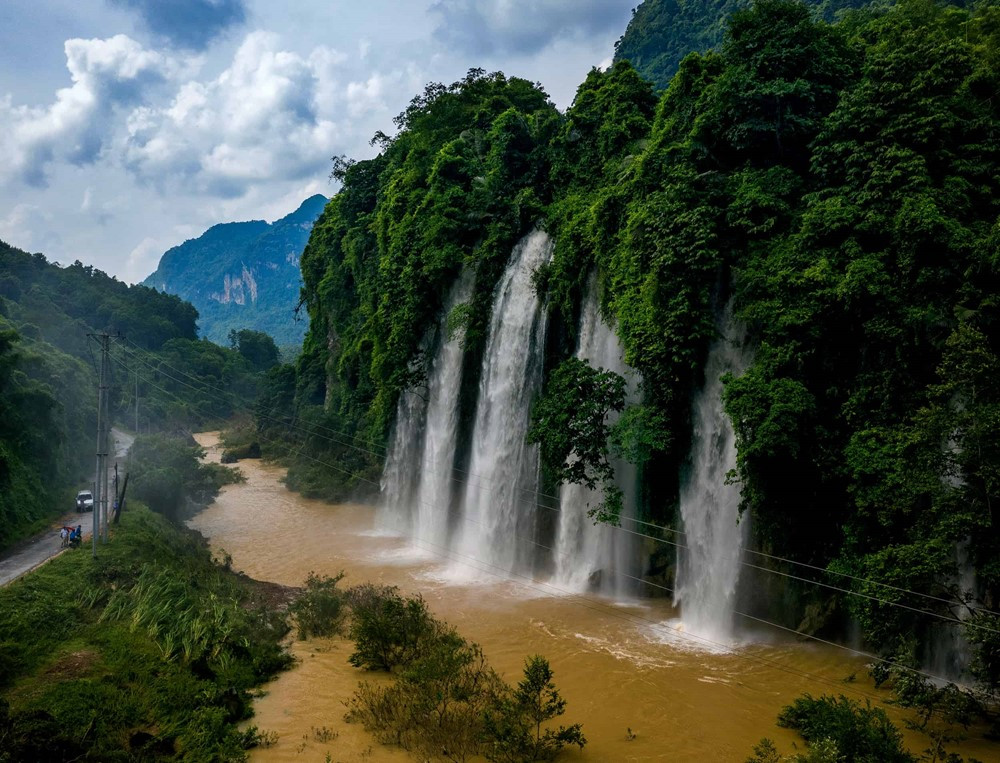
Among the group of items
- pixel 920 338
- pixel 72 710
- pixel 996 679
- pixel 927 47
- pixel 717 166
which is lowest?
pixel 72 710

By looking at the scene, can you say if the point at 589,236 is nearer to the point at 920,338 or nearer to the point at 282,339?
the point at 920,338

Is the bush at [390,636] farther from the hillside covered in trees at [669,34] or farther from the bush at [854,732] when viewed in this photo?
the hillside covered in trees at [669,34]

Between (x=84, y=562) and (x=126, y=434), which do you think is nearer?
(x=84, y=562)

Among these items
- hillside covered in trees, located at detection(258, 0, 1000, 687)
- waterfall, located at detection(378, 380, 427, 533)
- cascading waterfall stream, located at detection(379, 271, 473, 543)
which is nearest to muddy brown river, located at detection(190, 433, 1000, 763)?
hillside covered in trees, located at detection(258, 0, 1000, 687)

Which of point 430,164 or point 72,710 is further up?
point 430,164

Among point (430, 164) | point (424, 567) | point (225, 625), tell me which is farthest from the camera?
point (430, 164)

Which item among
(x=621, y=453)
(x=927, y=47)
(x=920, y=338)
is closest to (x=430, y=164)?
(x=621, y=453)
